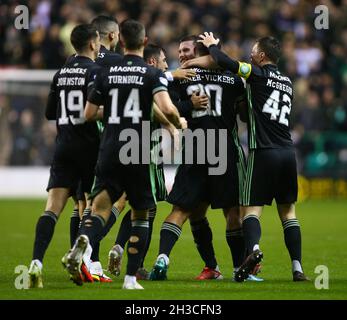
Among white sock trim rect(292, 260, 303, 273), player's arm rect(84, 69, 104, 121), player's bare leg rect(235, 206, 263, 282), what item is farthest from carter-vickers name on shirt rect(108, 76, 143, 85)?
white sock trim rect(292, 260, 303, 273)

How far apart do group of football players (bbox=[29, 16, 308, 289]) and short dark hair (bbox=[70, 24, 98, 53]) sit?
1 centimetres

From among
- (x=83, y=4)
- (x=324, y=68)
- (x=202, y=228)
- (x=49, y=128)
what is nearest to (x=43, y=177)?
(x=49, y=128)

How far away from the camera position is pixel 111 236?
51.4ft

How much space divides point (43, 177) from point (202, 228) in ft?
43.9

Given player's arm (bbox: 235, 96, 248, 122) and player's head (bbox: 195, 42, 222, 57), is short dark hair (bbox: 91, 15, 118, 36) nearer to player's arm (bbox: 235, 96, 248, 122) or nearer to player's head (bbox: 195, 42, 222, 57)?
player's head (bbox: 195, 42, 222, 57)

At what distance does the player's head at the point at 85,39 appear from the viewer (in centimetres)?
966

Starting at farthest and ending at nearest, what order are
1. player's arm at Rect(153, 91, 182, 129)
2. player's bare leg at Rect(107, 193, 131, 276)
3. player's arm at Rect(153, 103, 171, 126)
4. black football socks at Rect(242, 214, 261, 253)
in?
1. player's bare leg at Rect(107, 193, 131, 276)
2. black football socks at Rect(242, 214, 261, 253)
3. player's arm at Rect(153, 103, 171, 126)
4. player's arm at Rect(153, 91, 182, 129)

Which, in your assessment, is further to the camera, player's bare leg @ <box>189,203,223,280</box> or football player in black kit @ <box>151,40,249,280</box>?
player's bare leg @ <box>189,203,223,280</box>

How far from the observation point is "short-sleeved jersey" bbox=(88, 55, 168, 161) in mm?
9039

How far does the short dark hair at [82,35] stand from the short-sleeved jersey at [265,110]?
5.34 ft

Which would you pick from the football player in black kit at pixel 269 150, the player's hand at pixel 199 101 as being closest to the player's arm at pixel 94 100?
the player's hand at pixel 199 101

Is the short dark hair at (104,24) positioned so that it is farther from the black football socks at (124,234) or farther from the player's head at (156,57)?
the black football socks at (124,234)
